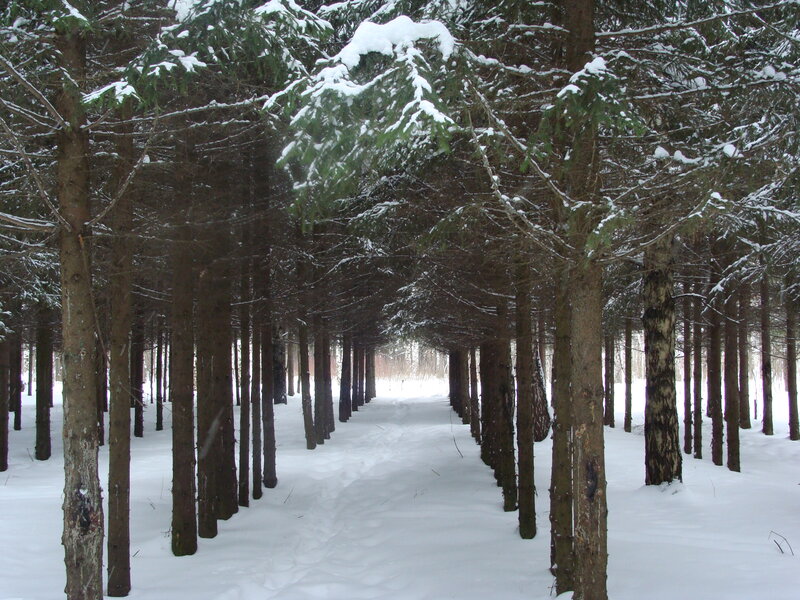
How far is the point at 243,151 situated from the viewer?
10.5 m

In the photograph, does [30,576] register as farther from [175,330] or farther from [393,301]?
[393,301]

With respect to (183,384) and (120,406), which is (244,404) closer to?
(183,384)

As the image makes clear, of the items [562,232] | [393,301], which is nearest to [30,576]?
[562,232]

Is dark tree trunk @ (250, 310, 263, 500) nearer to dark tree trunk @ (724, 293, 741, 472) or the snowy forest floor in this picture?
the snowy forest floor

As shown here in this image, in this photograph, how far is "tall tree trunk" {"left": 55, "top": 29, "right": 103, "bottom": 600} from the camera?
514 centimetres

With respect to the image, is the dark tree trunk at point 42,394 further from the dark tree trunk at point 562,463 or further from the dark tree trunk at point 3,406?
the dark tree trunk at point 562,463

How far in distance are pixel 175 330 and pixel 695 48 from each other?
24.9 ft

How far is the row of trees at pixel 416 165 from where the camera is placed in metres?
4.63

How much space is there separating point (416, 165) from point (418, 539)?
17.9 feet

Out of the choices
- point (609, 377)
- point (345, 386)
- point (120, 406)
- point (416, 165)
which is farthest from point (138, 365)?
point (416, 165)

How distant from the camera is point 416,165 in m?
8.02


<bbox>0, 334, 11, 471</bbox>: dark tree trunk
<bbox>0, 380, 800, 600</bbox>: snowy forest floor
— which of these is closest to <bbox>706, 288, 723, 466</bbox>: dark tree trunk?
<bbox>0, 380, 800, 600</bbox>: snowy forest floor

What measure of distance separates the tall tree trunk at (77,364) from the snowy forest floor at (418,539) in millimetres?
1865

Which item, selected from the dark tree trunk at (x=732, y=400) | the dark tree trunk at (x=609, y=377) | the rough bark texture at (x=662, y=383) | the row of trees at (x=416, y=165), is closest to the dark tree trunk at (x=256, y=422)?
the row of trees at (x=416, y=165)
